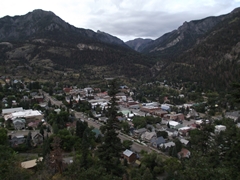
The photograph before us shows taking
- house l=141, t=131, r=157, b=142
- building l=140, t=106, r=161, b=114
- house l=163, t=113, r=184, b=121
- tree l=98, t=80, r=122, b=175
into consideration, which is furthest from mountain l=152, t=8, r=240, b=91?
tree l=98, t=80, r=122, b=175

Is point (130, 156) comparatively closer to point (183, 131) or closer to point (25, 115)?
point (183, 131)

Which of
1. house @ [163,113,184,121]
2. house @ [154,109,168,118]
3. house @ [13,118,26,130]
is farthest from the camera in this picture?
house @ [154,109,168,118]

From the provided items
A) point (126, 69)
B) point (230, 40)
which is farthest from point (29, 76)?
point (230, 40)

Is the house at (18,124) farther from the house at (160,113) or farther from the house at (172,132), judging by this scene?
the house at (160,113)

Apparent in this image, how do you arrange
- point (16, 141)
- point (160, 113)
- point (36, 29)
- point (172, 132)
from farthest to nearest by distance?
point (36, 29) → point (160, 113) → point (172, 132) → point (16, 141)

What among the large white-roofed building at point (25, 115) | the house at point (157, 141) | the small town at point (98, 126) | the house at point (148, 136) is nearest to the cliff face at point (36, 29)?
the small town at point (98, 126)

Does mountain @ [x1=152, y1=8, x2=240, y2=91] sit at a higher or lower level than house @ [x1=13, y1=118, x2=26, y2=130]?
higher

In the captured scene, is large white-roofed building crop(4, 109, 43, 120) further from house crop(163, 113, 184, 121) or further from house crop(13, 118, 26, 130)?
house crop(163, 113, 184, 121)

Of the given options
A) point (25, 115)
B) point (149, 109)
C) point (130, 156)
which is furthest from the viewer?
point (149, 109)

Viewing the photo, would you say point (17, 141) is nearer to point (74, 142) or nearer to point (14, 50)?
point (74, 142)

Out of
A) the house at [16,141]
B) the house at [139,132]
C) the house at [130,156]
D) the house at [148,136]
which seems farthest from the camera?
the house at [139,132]

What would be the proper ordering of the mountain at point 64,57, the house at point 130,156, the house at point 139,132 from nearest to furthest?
the house at point 130,156 → the house at point 139,132 → the mountain at point 64,57

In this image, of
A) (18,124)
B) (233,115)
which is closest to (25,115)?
(18,124)
